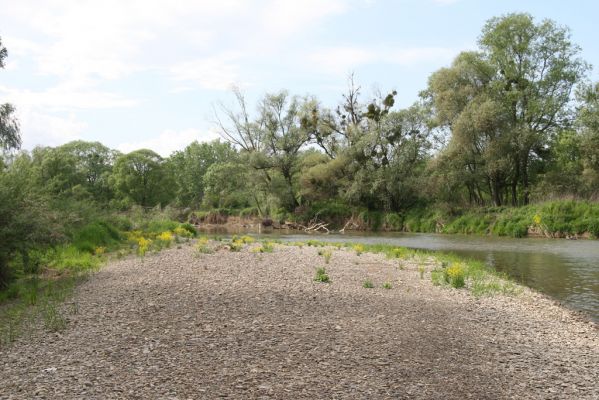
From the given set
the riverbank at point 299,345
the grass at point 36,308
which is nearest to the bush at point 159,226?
the grass at point 36,308

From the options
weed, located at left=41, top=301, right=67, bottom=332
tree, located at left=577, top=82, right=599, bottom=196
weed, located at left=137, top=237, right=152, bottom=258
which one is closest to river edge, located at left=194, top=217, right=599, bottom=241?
tree, located at left=577, top=82, right=599, bottom=196

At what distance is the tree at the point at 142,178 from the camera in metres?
80.3

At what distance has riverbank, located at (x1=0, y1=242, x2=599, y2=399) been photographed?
751 centimetres

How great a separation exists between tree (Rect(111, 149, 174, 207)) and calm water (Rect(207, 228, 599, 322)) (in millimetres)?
57788

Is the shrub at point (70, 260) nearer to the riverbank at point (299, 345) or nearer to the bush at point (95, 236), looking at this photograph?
the bush at point (95, 236)

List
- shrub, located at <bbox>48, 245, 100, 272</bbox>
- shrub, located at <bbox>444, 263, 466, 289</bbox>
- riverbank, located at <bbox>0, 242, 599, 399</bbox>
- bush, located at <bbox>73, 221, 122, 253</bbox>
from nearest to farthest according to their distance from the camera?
riverbank, located at <bbox>0, 242, 599, 399</bbox> → shrub, located at <bbox>444, 263, 466, 289</bbox> → shrub, located at <bbox>48, 245, 100, 272</bbox> → bush, located at <bbox>73, 221, 122, 253</bbox>

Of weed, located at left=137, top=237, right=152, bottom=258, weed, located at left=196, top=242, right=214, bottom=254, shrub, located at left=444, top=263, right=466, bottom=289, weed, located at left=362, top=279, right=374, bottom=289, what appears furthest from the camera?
weed, located at left=196, top=242, right=214, bottom=254

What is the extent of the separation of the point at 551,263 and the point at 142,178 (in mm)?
69514

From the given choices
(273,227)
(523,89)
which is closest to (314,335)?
(523,89)

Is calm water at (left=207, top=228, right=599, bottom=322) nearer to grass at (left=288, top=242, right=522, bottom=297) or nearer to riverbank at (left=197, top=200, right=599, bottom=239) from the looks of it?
grass at (left=288, top=242, right=522, bottom=297)

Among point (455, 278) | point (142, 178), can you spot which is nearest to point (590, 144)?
point (455, 278)

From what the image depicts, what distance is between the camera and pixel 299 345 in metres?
9.31

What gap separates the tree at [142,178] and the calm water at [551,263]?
57788mm

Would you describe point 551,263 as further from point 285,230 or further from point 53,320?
point 285,230
